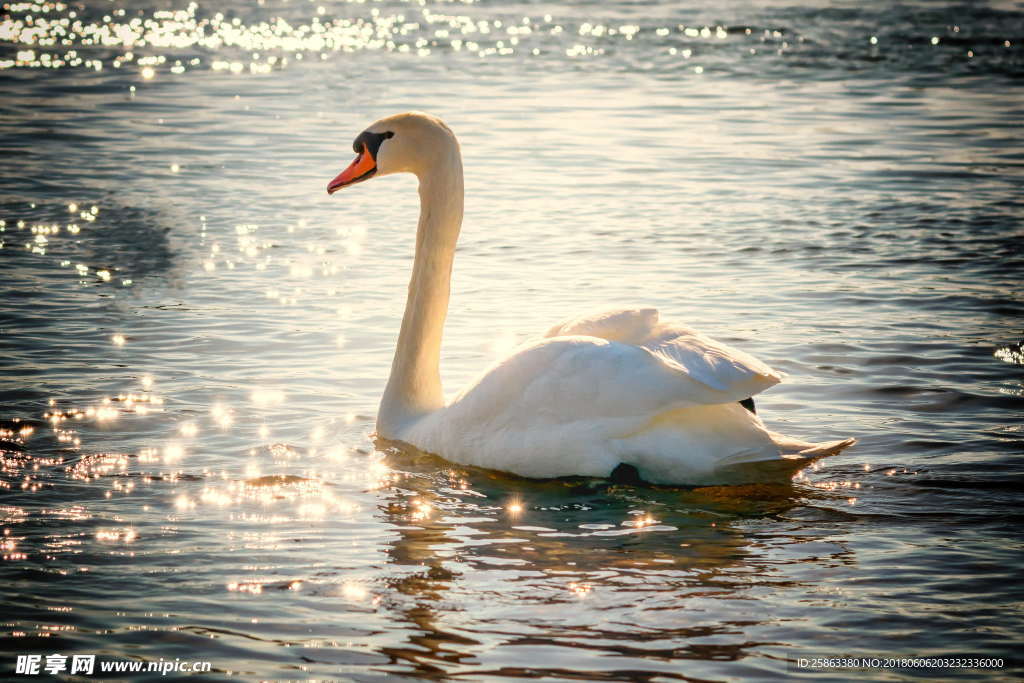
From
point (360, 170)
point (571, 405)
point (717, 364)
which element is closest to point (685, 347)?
point (717, 364)

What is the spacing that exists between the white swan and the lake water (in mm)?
238

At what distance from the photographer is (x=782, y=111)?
831 inches

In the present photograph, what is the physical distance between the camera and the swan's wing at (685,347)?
6336 mm

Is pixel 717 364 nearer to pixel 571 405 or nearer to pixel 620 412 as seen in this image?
pixel 620 412

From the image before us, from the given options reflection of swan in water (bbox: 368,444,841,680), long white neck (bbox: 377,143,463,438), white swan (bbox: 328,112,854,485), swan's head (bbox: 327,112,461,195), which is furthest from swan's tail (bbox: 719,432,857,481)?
→ swan's head (bbox: 327,112,461,195)

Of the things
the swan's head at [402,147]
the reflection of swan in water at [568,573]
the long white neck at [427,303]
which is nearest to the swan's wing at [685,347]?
the reflection of swan in water at [568,573]

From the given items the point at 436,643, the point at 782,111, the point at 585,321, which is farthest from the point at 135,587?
the point at 782,111

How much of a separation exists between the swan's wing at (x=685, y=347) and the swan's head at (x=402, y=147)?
135 cm

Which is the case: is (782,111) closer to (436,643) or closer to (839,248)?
(839,248)

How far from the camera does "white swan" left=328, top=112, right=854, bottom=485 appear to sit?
6477 mm

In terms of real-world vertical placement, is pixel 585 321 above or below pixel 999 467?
above

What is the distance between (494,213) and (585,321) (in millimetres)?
7391

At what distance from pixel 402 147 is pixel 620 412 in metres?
2.30

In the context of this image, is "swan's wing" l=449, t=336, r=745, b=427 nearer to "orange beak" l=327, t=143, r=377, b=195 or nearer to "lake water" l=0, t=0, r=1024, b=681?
"lake water" l=0, t=0, r=1024, b=681
